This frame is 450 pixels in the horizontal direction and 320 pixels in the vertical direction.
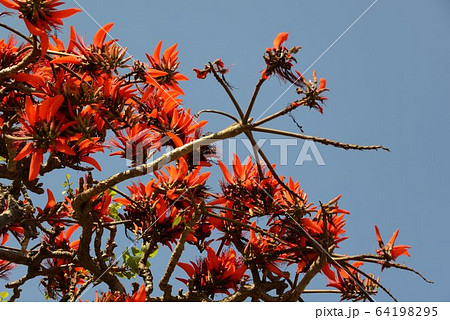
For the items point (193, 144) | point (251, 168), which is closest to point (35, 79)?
point (193, 144)

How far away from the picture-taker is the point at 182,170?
128 centimetres

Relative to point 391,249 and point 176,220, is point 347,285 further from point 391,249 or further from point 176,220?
point 176,220

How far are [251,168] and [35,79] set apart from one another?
56 centimetres

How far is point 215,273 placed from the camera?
1284 millimetres

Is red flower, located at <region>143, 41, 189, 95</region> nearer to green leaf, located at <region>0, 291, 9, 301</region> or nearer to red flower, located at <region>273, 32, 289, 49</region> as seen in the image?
red flower, located at <region>273, 32, 289, 49</region>

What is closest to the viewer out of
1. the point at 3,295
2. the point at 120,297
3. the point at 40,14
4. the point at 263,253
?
the point at 40,14

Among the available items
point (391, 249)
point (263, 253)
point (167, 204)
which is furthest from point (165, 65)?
point (391, 249)

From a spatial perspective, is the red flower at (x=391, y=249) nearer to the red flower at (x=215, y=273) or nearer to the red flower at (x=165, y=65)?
the red flower at (x=215, y=273)

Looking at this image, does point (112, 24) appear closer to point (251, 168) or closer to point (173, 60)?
point (173, 60)

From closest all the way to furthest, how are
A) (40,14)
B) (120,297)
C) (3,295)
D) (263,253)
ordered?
(40,14) → (120,297) → (263,253) → (3,295)

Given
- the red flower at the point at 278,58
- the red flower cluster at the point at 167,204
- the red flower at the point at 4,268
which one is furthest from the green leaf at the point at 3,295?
the red flower at the point at 278,58

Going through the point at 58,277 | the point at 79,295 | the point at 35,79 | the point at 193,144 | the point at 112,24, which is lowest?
the point at 79,295

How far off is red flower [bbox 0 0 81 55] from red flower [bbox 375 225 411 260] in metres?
0.78

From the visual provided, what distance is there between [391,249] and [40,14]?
831 millimetres
